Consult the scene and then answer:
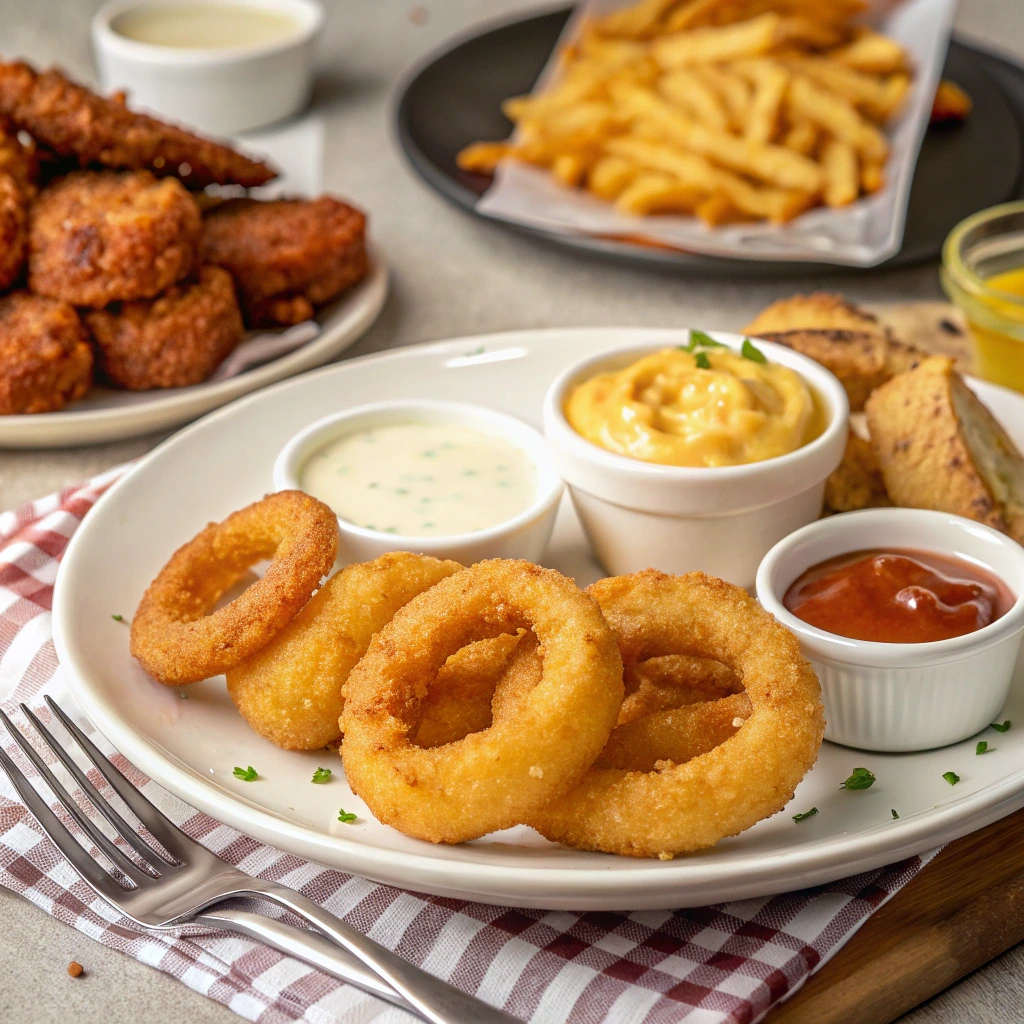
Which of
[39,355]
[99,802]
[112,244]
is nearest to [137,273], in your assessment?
[112,244]

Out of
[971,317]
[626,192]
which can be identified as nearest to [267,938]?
[971,317]

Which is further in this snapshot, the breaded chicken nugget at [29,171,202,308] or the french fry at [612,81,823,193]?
the french fry at [612,81,823,193]

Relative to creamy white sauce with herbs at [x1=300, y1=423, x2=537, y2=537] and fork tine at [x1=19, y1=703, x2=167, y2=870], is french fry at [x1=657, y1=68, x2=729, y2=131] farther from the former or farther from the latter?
fork tine at [x1=19, y1=703, x2=167, y2=870]

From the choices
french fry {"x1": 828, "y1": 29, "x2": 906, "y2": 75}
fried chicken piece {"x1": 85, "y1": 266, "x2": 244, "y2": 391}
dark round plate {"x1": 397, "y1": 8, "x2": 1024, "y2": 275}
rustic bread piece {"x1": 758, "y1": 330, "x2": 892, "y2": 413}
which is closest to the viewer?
rustic bread piece {"x1": 758, "y1": 330, "x2": 892, "y2": 413}

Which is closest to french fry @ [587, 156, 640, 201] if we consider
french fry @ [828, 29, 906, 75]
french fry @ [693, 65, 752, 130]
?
french fry @ [693, 65, 752, 130]

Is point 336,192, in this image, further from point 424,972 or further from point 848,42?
point 424,972

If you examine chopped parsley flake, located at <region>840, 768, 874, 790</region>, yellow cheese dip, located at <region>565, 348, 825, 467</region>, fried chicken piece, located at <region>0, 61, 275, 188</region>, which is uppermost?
fried chicken piece, located at <region>0, 61, 275, 188</region>

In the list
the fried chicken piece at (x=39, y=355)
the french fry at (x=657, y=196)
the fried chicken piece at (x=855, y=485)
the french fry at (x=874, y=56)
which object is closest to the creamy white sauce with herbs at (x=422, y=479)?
the fried chicken piece at (x=855, y=485)
